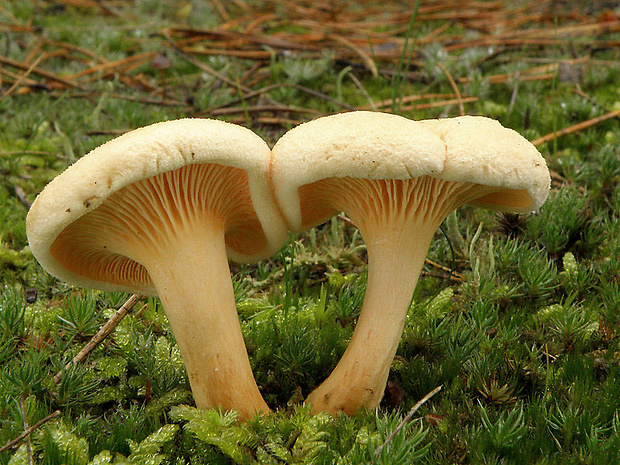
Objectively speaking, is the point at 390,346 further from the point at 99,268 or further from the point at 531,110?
the point at 531,110

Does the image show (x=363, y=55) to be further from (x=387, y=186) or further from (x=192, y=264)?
(x=192, y=264)

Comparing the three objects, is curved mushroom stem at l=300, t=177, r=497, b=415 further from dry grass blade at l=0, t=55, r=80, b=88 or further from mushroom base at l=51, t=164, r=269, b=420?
dry grass blade at l=0, t=55, r=80, b=88

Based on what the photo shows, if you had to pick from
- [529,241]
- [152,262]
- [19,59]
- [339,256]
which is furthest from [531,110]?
[19,59]

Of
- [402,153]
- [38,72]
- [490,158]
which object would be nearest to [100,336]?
[402,153]

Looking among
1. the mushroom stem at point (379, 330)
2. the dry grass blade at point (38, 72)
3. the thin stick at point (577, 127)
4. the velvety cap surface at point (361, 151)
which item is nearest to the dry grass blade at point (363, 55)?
the thin stick at point (577, 127)

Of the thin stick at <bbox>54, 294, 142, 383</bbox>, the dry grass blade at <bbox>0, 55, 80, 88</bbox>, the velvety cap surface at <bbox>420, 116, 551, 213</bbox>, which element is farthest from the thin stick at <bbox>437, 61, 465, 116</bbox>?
the dry grass blade at <bbox>0, 55, 80, 88</bbox>

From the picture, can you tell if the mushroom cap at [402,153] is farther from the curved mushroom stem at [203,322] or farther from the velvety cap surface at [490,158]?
the curved mushroom stem at [203,322]

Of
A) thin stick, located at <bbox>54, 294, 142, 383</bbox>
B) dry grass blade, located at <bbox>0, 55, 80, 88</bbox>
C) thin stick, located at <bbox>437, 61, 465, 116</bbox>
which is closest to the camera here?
thin stick, located at <bbox>54, 294, 142, 383</bbox>
